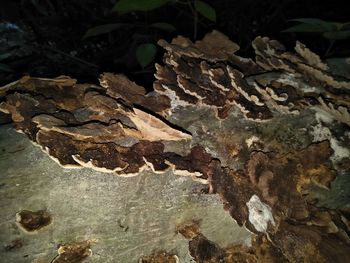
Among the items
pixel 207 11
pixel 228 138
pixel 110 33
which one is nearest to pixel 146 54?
pixel 207 11

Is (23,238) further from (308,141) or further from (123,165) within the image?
(308,141)

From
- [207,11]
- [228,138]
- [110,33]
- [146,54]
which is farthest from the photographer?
[110,33]

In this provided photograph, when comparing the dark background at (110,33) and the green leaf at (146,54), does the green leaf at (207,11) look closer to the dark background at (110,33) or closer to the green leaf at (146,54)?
the green leaf at (146,54)

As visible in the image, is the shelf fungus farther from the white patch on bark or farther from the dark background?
the dark background

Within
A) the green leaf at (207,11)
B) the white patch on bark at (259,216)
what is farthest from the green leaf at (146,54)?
the white patch on bark at (259,216)

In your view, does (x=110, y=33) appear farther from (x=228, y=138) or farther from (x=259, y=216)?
(x=259, y=216)

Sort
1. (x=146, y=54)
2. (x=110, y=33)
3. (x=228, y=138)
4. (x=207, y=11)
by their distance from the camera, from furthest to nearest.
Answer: (x=110, y=33) → (x=146, y=54) → (x=207, y=11) → (x=228, y=138)

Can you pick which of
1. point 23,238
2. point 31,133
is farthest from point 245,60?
point 23,238

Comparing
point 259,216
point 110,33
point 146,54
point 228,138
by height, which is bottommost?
point 110,33
